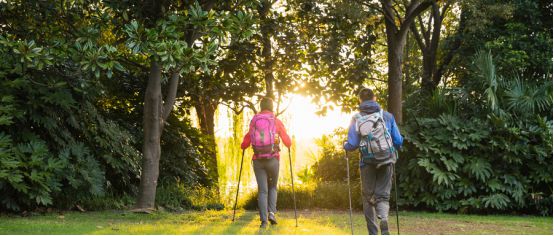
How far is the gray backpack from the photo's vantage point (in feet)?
29.6

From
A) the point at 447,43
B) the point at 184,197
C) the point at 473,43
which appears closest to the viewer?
the point at 184,197

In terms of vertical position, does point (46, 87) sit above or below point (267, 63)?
below

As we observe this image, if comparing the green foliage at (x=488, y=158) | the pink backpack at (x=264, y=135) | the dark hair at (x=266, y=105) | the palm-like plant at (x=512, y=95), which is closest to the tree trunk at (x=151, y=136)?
the dark hair at (x=266, y=105)

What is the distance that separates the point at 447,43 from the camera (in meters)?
23.0

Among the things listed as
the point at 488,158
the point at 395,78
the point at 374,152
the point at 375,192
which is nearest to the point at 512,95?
the point at 488,158

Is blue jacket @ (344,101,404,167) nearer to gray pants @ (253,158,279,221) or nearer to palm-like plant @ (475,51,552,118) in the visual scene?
gray pants @ (253,158,279,221)

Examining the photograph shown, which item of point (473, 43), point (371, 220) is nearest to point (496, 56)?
point (473, 43)

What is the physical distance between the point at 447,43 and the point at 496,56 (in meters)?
4.14

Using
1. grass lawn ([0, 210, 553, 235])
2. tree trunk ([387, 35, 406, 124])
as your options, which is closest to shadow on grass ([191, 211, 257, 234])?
grass lawn ([0, 210, 553, 235])

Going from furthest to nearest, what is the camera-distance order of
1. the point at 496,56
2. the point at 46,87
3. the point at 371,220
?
the point at 496,56 → the point at 46,87 → the point at 371,220

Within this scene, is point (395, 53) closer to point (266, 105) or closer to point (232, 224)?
point (266, 105)

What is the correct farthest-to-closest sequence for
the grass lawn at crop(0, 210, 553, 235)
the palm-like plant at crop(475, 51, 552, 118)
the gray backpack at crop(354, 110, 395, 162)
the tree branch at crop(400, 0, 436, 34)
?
the tree branch at crop(400, 0, 436, 34) < the palm-like plant at crop(475, 51, 552, 118) < the grass lawn at crop(0, 210, 553, 235) < the gray backpack at crop(354, 110, 395, 162)

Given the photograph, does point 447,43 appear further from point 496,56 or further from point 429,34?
point 496,56

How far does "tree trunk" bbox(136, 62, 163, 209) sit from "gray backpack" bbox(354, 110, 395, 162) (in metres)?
5.70
